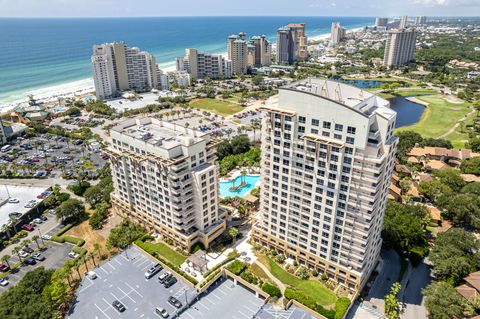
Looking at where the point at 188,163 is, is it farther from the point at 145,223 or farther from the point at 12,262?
the point at 12,262

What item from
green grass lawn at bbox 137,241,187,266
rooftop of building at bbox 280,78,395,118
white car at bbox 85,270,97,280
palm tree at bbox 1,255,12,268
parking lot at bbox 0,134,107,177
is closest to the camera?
rooftop of building at bbox 280,78,395,118

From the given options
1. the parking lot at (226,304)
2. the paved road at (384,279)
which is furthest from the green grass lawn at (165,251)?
the paved road at (384,279)

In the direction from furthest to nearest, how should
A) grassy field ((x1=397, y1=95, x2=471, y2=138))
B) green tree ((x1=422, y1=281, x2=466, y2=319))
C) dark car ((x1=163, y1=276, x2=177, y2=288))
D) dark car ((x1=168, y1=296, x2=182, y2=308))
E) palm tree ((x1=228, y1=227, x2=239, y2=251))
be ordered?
1. grassy field ((x1=397, y1=95, x2=471, y2=138))
2. palm tree ((x1=228, y1=227, x2=239, y2=251))
3. dark car ((x1=163, y1=276, x2=177, y2=288))
4. dark car ((x1=168, y1=296, x2=182, y2=308))
5. green tree ((x1=422, y1=281, x2=466, y2=319))

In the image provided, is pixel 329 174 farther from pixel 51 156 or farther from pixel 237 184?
pixel 51 156

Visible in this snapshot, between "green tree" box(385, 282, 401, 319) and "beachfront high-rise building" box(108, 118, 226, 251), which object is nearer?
"green tree" box(385, 282, 401, 319)

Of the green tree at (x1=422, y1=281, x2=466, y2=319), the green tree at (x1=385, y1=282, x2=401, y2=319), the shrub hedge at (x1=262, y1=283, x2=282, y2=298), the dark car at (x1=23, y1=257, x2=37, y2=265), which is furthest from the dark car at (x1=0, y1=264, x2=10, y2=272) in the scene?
the green tree at (x1=422, y1=281, x2=466, y2=319)

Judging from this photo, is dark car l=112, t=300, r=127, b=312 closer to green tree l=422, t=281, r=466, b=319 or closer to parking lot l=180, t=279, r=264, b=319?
parking lot l=180, t=279, r=264, b=319

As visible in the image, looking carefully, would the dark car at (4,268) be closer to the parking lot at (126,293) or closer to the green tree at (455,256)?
the parking lot at (126,293)
